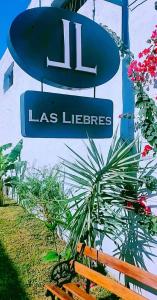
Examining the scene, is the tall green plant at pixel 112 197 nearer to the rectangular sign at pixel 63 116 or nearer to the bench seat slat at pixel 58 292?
the rectangular sign at pixel 63 116

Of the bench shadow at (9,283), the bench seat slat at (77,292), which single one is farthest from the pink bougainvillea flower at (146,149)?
the bench shadow at (9,283)

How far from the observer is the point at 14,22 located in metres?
2.78

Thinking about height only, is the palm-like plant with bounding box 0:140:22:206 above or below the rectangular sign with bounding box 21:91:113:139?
below

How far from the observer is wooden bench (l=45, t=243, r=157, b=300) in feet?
9.12

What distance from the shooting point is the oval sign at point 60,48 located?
284cm

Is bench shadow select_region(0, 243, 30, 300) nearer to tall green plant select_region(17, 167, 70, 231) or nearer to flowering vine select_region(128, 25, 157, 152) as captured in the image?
tall green plant select_region(17, 167, 70, 231)

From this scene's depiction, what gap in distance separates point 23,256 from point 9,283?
35.8 inches

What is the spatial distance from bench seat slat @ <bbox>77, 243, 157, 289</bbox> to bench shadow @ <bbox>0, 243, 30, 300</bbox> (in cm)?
110

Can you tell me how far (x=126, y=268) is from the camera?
9.94ft

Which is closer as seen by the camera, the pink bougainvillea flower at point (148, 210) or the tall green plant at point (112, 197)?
the tall green plant at point (112, 197)

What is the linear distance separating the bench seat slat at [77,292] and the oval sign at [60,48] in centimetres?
216

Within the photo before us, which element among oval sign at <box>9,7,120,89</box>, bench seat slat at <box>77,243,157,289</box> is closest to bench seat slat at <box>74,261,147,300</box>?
bench seat slat at <box>77,243,157,289</box>

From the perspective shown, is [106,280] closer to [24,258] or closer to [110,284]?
[110,284]

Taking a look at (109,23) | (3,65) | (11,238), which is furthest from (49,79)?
(3,65)
